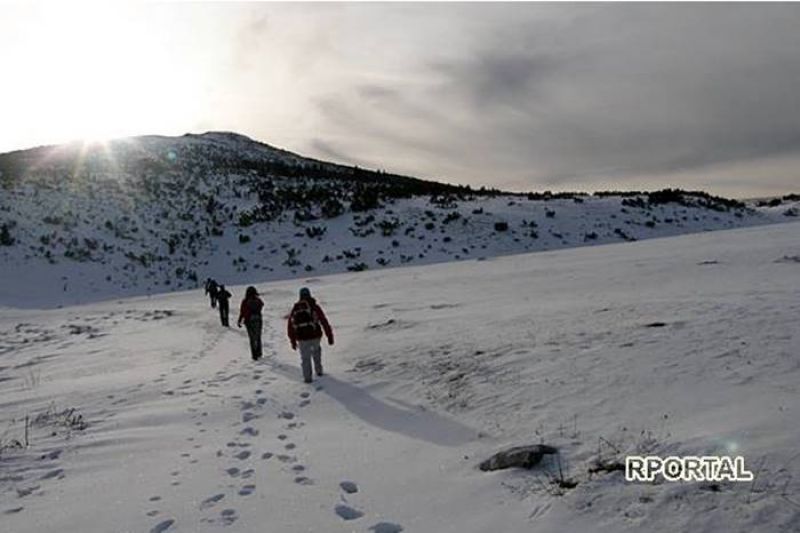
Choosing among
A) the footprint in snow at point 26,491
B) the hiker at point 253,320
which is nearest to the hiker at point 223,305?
the hiker at point 253,320

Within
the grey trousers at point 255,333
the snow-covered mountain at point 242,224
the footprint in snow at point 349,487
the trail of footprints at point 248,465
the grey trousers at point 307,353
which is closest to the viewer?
the trail of footprints at point 248,465

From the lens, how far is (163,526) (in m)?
5.42

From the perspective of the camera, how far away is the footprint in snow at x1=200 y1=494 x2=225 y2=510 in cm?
578

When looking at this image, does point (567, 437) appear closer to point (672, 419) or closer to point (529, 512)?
point (672, 419)

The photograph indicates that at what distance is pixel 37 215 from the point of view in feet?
141

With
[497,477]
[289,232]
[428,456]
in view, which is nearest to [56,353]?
[428,456]

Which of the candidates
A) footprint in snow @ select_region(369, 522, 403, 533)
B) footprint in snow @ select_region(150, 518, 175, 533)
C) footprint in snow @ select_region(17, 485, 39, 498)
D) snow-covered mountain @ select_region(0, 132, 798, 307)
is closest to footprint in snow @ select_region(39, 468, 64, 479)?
footprint in snow @ select_region(17, 485, 39, 498)

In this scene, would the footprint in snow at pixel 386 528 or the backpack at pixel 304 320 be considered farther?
the backpack at pixel 304 320

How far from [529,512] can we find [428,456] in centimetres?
196

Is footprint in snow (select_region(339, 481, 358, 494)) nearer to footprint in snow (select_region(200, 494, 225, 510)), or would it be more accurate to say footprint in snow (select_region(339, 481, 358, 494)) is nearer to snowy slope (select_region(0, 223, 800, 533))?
snowy slope (select_region(0, 223, 800, 533))

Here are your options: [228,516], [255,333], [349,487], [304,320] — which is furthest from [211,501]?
[255,333]

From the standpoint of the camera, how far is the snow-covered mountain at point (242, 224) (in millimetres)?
38438

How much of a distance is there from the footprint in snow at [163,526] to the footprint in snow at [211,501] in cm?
33

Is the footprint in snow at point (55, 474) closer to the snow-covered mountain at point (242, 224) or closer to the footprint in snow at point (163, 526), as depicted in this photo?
the footprint in snow at point (163, 526)
